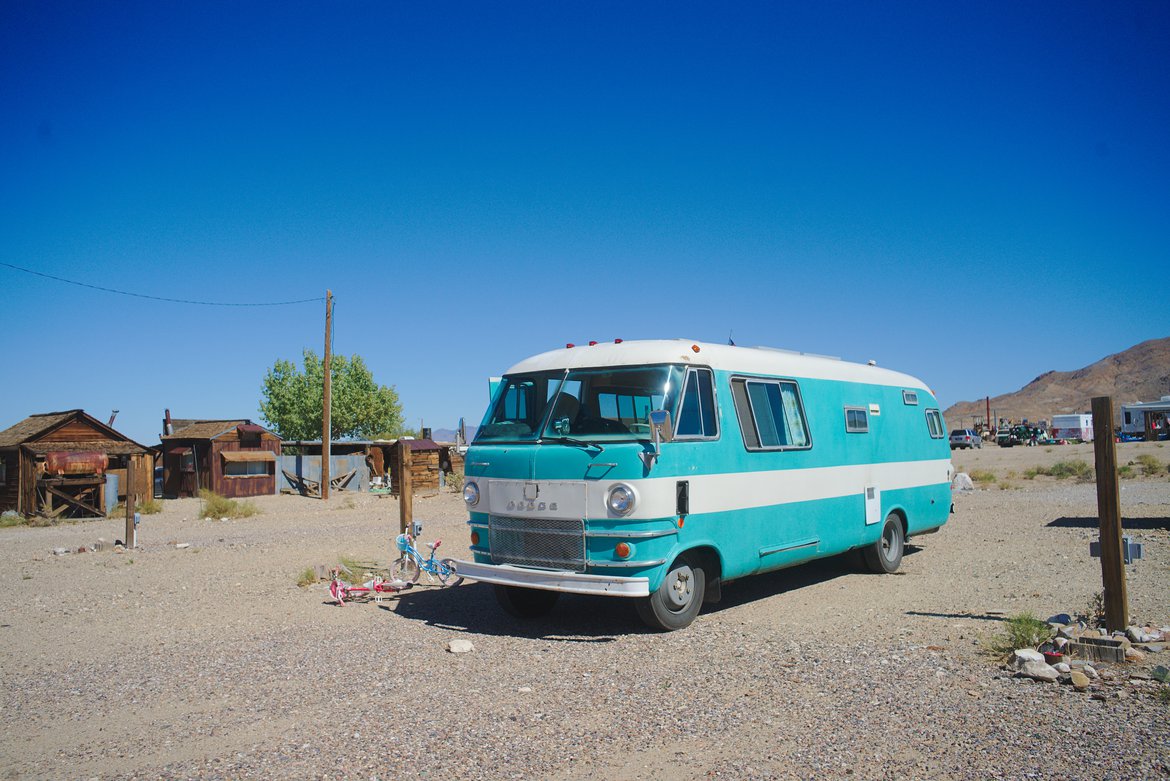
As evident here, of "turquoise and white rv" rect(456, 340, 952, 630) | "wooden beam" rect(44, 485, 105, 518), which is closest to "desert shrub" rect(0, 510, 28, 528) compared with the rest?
"wooden beam" rect(44, 485, 105, 518)

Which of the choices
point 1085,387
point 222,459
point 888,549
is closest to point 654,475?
point 888,549

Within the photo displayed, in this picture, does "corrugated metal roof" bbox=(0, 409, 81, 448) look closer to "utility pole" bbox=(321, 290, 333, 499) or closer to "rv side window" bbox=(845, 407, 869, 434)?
"utility pole" bbox=(321, 290, 333, 499)

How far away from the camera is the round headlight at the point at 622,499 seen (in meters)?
7.35

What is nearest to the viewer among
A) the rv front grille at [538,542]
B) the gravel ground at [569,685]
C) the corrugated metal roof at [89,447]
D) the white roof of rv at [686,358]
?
the gravel ground at [569,685]

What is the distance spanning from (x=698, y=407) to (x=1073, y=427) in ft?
239

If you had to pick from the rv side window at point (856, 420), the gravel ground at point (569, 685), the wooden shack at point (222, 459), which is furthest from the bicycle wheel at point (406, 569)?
the wooden shack at point (222, 459)

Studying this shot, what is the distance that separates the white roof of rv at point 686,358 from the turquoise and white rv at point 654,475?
2cm

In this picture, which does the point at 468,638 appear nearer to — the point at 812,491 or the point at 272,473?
the point at 812,491

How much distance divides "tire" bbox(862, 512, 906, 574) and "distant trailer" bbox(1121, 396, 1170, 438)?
198 feet

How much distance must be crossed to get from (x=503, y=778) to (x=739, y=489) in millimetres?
4439

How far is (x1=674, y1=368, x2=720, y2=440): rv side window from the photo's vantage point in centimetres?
788

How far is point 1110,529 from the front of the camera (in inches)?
264

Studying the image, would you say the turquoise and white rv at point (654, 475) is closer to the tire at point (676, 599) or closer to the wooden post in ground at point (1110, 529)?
the tire at point (676, 599)

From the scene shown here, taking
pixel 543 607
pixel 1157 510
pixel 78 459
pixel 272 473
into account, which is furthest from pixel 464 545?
pixel 272 473
